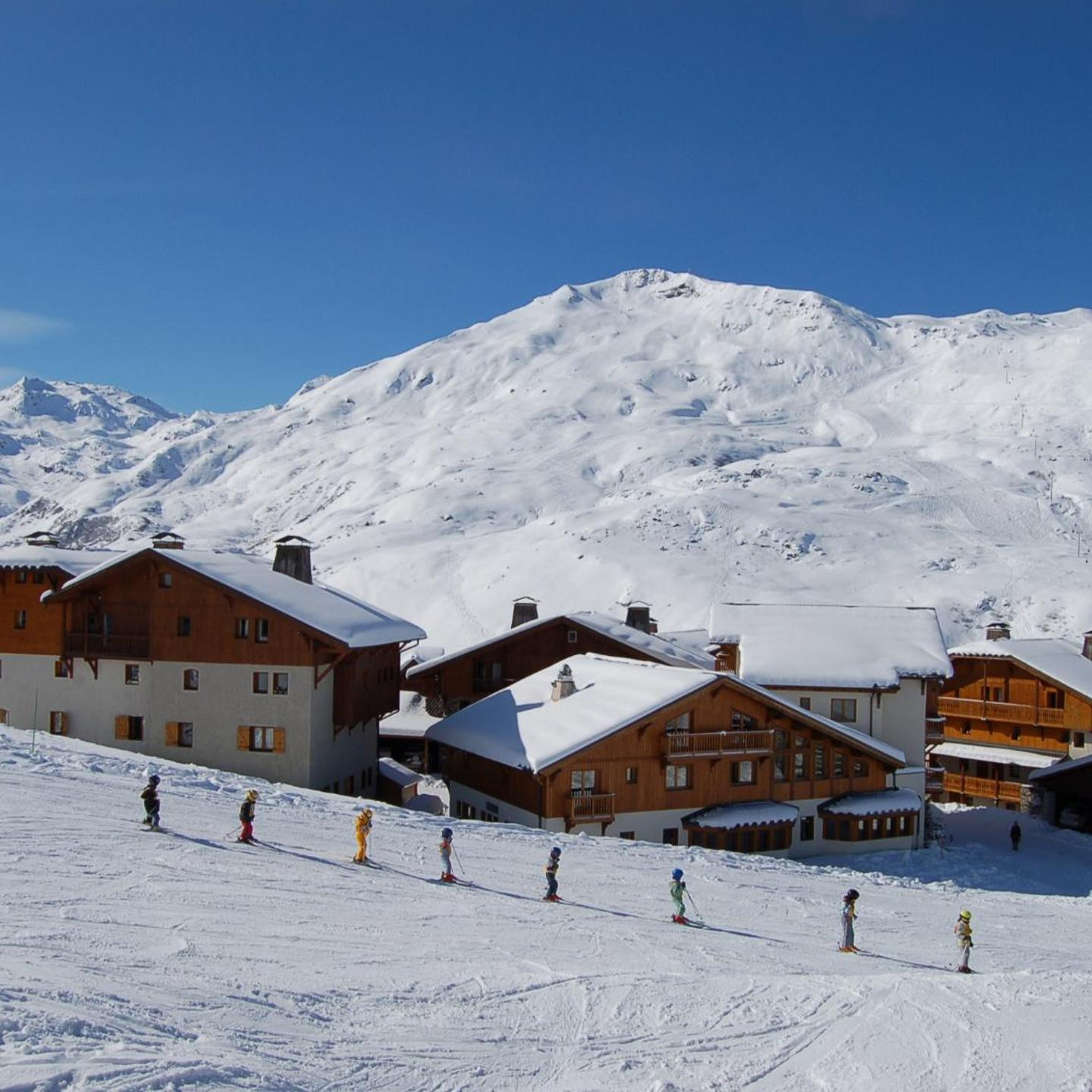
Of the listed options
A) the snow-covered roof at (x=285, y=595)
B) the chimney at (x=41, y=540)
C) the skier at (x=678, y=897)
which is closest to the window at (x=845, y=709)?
the snow-covered roof at (x=285, y=595)

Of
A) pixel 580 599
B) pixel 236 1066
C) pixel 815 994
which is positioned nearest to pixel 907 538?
pixel 580 599

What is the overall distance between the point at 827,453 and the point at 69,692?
130322 mm

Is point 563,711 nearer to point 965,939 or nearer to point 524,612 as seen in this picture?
point 965,939

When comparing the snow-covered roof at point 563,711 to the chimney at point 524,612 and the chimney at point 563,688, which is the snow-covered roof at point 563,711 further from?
the chimney at point 524,612

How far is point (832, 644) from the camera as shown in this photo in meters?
42.3

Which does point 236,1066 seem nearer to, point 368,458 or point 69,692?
point 69,692

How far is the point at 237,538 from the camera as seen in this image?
557 feet

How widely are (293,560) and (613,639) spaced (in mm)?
13911

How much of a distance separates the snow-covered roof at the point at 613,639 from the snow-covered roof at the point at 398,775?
6.06 m

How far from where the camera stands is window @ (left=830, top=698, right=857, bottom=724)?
40.9 meters

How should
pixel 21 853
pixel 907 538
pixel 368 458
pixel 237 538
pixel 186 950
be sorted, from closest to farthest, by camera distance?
pixel 186 950, pixel 21 853, pixel 907 538, pixel 237 538, pixel 368 458

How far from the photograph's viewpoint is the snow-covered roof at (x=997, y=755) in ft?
159

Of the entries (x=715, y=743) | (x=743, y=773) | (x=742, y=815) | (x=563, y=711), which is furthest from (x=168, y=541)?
(x=742, y=815)

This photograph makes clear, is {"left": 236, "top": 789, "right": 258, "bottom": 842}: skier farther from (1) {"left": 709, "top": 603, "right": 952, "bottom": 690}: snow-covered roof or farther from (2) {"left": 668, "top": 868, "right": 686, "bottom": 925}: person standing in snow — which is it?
(1) {"left": 709, "top": 603, "right": 952, "bottom": 690}: snow-covered roof
